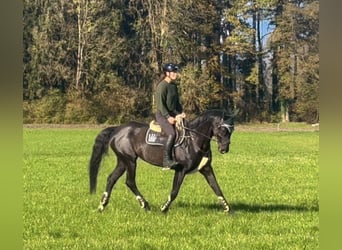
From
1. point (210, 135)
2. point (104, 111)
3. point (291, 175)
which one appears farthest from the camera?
point (291, 175)

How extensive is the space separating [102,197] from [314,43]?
6.62ft

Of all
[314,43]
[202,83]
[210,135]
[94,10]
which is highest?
[94,10]

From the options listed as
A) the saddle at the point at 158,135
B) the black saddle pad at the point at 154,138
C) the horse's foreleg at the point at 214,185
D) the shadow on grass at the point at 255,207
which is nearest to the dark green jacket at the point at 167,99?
the saddle at the point at 158,135

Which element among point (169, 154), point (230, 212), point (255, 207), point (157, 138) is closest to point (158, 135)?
point (157, 138)

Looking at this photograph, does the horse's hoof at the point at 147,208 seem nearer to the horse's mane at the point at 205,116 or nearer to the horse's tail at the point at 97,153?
the horse's tail at the point at 97,153

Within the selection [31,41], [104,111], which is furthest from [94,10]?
[104,111]

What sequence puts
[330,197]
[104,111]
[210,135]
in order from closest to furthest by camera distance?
[330,197]
[210,135]
[104,111]

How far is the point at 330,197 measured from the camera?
1.09 meters

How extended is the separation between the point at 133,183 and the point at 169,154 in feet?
1.21

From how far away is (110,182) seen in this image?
11.6ft

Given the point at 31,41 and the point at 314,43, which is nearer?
the point at 314,43

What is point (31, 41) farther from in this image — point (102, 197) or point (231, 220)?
point (231, 220)

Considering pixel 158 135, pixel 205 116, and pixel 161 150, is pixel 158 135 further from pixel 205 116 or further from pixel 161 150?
pixel 205 116

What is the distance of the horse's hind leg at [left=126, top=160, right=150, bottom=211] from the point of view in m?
3.45
